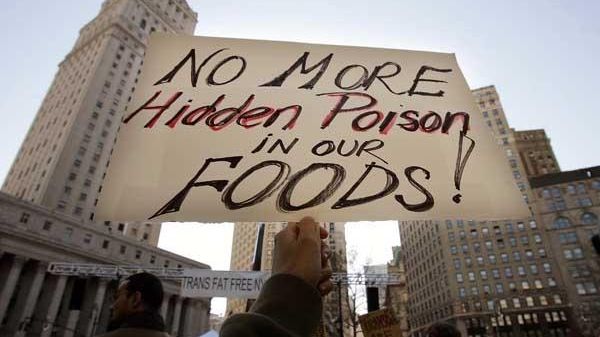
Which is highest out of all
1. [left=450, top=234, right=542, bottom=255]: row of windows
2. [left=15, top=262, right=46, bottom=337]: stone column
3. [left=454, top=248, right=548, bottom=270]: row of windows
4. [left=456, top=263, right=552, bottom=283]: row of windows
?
[left=450, top=234, right=542, bottom=255]: row of windows

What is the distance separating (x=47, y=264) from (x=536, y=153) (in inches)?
3748

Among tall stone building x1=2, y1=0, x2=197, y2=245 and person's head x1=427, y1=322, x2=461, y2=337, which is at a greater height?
tall stone building x1=2, y1=0, x2=197, y2=245

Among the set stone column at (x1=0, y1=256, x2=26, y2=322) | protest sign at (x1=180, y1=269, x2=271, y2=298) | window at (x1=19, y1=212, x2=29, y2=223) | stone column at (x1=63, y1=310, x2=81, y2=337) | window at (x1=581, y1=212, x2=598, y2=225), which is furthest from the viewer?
window at (x1=581, y1=212, x2=598, y2=225)

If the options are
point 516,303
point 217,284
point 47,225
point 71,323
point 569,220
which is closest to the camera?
point 217,284

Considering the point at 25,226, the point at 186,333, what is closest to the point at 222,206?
the point at 25,226

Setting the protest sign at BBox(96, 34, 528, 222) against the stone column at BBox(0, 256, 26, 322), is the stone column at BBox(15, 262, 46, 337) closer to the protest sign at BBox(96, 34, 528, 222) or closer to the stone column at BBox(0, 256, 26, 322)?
the stone column at BBox(0, 256, 26, 322)

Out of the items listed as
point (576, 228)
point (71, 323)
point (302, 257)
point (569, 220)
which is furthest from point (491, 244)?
point (302, 257)

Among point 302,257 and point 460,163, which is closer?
point 302,257

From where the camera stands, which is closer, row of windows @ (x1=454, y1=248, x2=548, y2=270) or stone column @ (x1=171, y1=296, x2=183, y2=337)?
stone column @ (x1=171, y1=296, x2=183, y2=337)

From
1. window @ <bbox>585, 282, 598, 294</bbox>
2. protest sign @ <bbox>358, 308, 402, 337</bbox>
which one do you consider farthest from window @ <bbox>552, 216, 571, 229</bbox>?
protest sign @ <bbox>358, 308, 402, 337</bbox>

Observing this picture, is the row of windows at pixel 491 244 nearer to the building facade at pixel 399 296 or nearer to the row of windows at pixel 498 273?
the row of windows at pixel 498 273

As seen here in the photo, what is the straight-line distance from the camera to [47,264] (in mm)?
34625

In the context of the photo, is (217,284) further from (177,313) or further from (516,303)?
(516,303)

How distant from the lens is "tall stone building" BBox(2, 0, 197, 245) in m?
45.2
